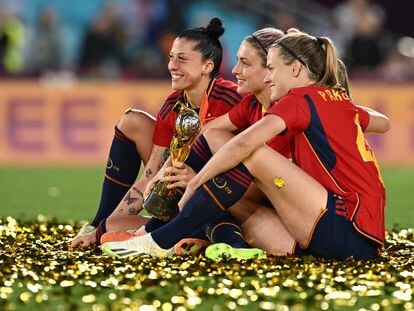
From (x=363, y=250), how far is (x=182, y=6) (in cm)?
1236

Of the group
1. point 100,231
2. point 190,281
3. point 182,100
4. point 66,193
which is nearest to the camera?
point 190,281

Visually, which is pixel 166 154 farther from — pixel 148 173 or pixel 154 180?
pixel 154 180

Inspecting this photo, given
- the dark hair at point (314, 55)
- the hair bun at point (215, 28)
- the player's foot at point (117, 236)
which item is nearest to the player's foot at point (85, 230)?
the player's foot at point (117, 236)

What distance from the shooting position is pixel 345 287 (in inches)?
163

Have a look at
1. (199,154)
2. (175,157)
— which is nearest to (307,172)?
(199,154)

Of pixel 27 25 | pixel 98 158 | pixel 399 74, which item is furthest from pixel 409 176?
pixel 27 25

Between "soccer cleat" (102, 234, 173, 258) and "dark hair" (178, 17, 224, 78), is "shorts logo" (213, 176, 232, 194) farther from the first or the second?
"dark hair" (178, 17, 224, 78)

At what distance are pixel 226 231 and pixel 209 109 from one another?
36.5 inches

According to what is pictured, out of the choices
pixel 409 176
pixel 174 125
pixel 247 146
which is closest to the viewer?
pixel 247 146

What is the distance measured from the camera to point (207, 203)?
15.7 feet

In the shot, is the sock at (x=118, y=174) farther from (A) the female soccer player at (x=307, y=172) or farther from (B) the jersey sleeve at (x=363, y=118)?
(B) the jersey sleeve at (x=363, y=118)

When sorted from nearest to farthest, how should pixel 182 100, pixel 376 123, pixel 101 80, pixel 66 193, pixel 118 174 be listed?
pixel 376 123 → pixel 182 100 → pixel 118 174 → pixel 66 193 → pixel 101 80

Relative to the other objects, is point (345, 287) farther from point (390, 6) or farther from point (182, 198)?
point (390, 6)

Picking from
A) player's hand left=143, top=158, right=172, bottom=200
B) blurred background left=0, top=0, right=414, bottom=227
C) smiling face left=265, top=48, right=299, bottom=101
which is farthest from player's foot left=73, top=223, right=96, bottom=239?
blurred background left=0, top=0, right=414, bottom=227
